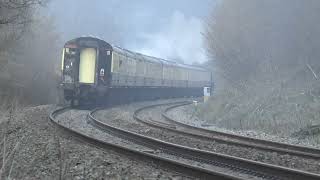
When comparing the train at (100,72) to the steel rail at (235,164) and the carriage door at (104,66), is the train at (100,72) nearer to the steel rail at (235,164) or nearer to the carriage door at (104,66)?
the carriage door at (104,66)

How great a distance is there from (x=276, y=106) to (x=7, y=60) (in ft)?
53.5

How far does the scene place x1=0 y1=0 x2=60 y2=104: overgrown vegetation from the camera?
27703mm

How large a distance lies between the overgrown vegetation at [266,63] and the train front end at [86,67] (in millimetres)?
5526

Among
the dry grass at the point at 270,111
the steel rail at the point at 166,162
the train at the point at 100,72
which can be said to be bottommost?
the steel rail at the point at 166,162

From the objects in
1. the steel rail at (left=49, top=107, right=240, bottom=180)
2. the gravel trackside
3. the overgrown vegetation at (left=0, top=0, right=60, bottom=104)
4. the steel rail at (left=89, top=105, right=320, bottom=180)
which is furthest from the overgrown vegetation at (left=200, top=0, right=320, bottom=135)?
the overgrown vegetation at (left=0, top=0, right=60, bottom=104)

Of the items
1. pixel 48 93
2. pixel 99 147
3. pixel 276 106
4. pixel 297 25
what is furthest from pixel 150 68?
pixel 99 147

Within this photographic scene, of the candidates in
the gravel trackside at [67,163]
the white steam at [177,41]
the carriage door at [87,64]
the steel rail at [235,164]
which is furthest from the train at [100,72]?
the white steam at [177,41]

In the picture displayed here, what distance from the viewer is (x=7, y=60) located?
28.9 meters

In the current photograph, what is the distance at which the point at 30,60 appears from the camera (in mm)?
36344

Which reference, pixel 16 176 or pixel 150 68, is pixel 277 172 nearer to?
pixel 16 176

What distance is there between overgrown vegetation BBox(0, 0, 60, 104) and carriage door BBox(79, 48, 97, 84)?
3708mm

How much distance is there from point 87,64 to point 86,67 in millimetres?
A: 176

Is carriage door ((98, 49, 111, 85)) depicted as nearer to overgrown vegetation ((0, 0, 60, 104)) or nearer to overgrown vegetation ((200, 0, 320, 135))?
overgrown vegetation ((0, 0, 60, 104))

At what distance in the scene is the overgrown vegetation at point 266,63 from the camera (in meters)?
18.7
